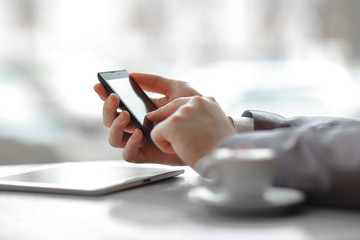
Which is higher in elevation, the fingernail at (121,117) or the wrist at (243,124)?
the fingernail at (121,117)

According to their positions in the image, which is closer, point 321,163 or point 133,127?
point 321,163

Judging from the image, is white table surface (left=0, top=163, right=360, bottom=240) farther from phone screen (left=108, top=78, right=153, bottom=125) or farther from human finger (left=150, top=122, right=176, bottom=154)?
phone screen (left=108, top=78, right=153, bottom=125)

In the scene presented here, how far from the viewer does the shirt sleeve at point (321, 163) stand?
2.43 ft

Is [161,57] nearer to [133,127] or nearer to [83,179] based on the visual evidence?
[133,127]

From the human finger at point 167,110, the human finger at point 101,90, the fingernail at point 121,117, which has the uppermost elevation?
the human finger at point 101,90

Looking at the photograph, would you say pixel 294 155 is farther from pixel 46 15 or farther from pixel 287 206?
pixel 46 15

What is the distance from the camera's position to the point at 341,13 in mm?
3973

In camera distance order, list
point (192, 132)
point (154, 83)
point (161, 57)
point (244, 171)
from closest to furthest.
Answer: point (244, 171) < point (192, 132) < point (154, 83) < point (161, 57)

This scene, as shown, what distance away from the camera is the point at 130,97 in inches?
49.1

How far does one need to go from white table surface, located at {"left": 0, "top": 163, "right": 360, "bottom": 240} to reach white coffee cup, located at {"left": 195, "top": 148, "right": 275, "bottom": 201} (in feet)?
0.11

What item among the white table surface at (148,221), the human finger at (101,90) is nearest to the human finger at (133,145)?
the human finger at (101,90)

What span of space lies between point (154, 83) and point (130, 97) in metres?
0.16

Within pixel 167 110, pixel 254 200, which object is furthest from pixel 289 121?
pixel 254 200

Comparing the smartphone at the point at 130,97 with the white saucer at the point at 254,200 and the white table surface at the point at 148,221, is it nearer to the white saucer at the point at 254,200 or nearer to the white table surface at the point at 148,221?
the white table surface at the point at 148,221
